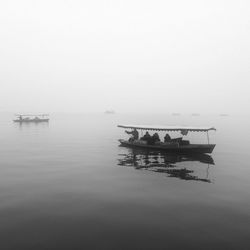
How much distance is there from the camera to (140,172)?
28828 millimetres

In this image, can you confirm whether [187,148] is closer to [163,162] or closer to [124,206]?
[163,162]

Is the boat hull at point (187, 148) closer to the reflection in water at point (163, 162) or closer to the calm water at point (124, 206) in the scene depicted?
the reflection in water at point (163, 162)

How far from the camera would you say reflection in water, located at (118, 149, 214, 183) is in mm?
28100

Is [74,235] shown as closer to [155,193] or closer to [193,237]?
[193,237]

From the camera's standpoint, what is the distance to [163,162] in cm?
3472

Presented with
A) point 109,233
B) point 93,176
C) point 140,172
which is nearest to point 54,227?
point 109,233

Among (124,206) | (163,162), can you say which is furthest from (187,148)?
(124,206)

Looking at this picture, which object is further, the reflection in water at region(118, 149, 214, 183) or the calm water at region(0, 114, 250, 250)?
the reflection in water at region(118, 149, 214, 183)

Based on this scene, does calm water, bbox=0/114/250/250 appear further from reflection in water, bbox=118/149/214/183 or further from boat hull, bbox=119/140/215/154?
boat hull, bbox=119/140/215/154

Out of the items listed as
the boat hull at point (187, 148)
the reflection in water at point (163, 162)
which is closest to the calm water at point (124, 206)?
the reflection in water at point (163, 162)

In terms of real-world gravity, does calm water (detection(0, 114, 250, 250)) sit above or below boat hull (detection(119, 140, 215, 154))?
below

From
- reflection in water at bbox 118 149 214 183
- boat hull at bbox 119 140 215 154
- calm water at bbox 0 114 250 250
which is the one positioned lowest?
calm water at bbox 0 114 250 250

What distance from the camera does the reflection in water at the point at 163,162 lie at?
2810 cm

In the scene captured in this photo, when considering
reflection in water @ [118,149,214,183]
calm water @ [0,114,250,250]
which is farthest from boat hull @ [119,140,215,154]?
calm water @ [0,114,250,250]
